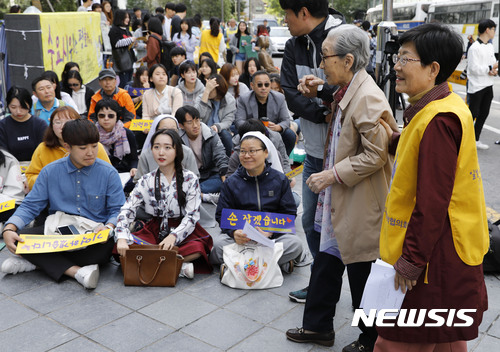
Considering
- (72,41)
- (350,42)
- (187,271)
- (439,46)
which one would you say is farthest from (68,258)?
(72,41)

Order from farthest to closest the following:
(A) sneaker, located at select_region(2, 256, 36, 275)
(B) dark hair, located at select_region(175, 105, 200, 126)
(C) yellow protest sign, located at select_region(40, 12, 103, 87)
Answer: (C) yellow protest sign, located at select_region(40, 12, 103, 87), (B) dark hair, located at select_region(175, 105, 200, 126), (A) sneaker, located at select_region(2, 256, 36, 275)

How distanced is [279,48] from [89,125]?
25.1 meters

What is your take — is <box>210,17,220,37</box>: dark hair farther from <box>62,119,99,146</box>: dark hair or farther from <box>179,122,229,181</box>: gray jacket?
<box>62,119,99,146</box>: dark hair

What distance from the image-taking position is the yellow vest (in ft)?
6.30

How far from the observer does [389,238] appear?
2080 mm

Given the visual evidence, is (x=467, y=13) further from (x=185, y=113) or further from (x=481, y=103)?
(x=185, y=113)

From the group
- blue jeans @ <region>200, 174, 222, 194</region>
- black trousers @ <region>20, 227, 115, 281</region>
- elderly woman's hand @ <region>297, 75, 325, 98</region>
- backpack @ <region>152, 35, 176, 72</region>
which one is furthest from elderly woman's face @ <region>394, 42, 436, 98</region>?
backpack @ <region>152, 35, 176, 72</region>

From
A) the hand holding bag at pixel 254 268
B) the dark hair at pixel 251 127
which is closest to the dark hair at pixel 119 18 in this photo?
the dark hair at pixel 251 127

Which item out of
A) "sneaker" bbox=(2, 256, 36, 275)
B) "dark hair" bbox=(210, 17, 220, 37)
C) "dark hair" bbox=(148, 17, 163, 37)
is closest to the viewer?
"sneaker" bbox=(2, 256, 36, 275)

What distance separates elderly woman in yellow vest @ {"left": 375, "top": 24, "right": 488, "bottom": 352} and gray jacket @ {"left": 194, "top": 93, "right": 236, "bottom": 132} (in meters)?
5.19

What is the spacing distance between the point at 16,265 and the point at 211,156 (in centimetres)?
263

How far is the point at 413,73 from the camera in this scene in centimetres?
200

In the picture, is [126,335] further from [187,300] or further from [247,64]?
[247,64]

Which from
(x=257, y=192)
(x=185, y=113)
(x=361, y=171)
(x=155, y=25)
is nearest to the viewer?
(x=361, y=171)
